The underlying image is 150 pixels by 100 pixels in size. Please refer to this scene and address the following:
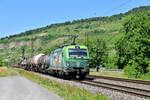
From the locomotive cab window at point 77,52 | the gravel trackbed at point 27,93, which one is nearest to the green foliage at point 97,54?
the locomotive cab window at point 77,52

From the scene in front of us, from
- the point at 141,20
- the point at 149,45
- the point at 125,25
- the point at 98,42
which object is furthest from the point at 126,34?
the point at 98,42

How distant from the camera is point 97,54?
79.9 metres

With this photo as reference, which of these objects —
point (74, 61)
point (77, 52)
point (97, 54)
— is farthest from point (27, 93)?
point (97, 54)

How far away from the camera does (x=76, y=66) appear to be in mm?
25156

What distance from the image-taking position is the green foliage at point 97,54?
256ft

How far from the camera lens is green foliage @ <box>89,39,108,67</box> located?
256 ft

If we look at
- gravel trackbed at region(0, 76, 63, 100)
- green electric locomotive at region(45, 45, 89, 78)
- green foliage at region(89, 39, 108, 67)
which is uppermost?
green foliage at region(89, 39, 108, 67)

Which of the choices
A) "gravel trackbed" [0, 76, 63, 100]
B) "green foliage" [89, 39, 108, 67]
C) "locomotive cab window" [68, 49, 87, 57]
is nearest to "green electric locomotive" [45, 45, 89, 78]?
"locomotive cab window" [68, 49, 87, 57]

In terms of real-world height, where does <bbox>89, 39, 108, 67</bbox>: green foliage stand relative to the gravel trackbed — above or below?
above

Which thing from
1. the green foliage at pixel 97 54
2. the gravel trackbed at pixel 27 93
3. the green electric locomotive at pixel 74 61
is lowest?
the gravel trackbed at pixel 27 93

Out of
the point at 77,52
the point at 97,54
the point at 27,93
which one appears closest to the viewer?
the point at 27,93

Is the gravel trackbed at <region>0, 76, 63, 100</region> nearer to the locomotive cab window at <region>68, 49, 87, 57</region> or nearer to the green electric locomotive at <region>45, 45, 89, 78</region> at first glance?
the green electric locomotive at <region>45, 45, 89, 78</region>

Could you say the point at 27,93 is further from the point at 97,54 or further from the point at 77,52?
the point at 97,54

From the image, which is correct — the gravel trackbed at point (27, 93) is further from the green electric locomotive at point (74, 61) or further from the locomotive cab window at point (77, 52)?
the locomotive cab window at point (77, 52)
